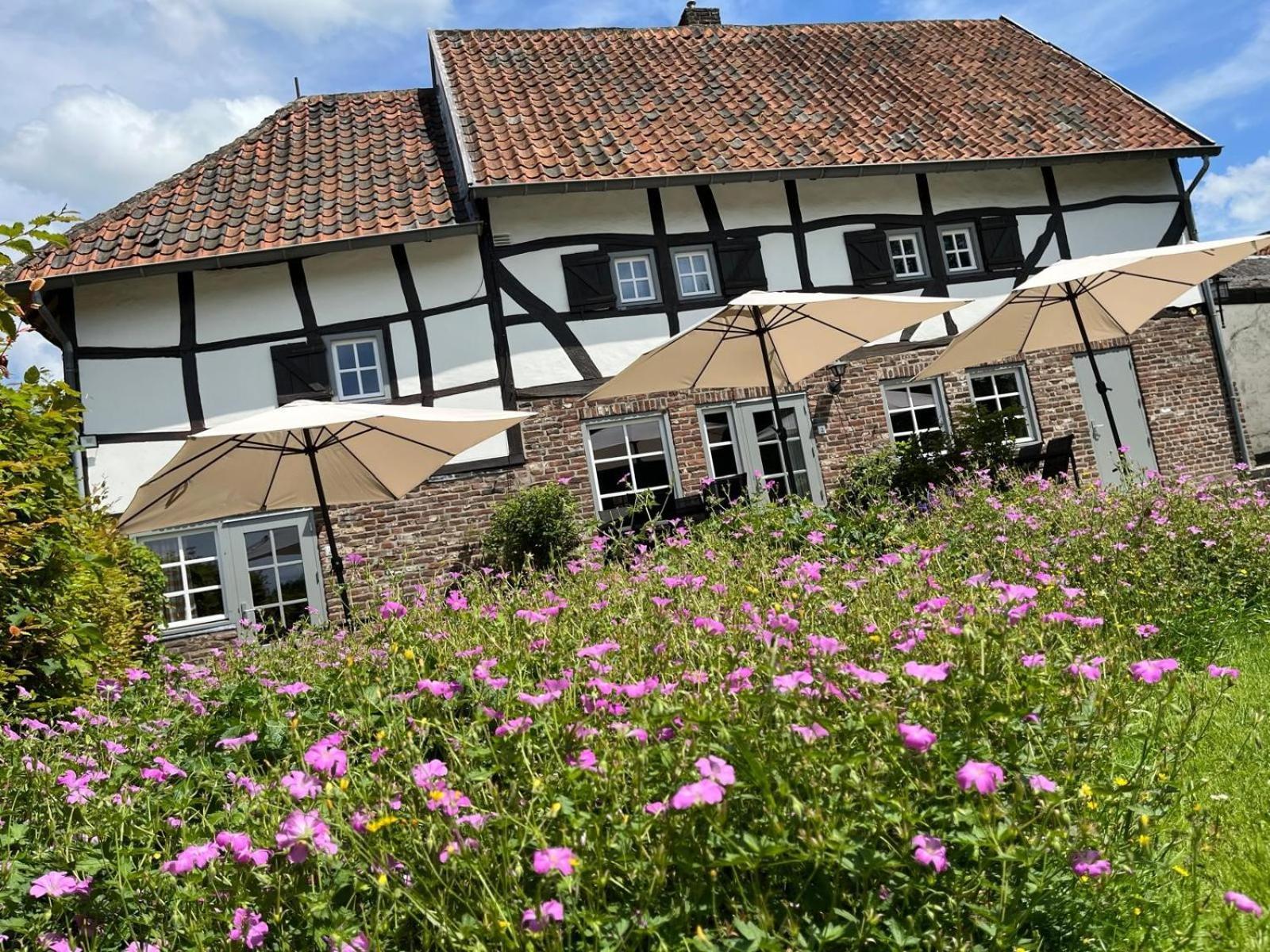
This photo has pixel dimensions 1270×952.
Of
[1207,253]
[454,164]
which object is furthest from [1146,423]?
[454,164]

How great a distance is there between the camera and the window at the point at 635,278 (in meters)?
11.4

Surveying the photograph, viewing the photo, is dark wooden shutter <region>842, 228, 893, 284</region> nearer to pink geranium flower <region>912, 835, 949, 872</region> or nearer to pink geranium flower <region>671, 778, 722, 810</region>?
pink geranium flower <region>912, 835, 949, 872</region>

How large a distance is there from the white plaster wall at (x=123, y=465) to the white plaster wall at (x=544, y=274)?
13.8 feet

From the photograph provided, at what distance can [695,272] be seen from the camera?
11.6m

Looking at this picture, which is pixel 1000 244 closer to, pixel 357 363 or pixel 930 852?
pixel 357 363

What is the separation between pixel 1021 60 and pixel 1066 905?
1608 cm

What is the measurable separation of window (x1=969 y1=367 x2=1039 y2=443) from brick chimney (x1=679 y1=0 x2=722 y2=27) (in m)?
8.12

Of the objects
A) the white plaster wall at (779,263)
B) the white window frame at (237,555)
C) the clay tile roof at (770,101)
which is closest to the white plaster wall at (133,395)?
the white window frame at (237,555)

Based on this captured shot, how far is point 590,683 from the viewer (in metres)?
2.20

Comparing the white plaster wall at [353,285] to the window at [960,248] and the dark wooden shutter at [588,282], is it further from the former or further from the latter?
the window at [960,248]

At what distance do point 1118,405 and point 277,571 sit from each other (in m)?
10.9

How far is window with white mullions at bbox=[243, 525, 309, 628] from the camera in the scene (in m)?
10.2

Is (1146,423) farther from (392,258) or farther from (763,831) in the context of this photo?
(763,831)

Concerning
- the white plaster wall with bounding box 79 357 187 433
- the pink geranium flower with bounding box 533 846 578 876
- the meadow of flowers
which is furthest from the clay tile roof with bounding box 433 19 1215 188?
the pink geranium flower with bounding box 533 846 578 876
